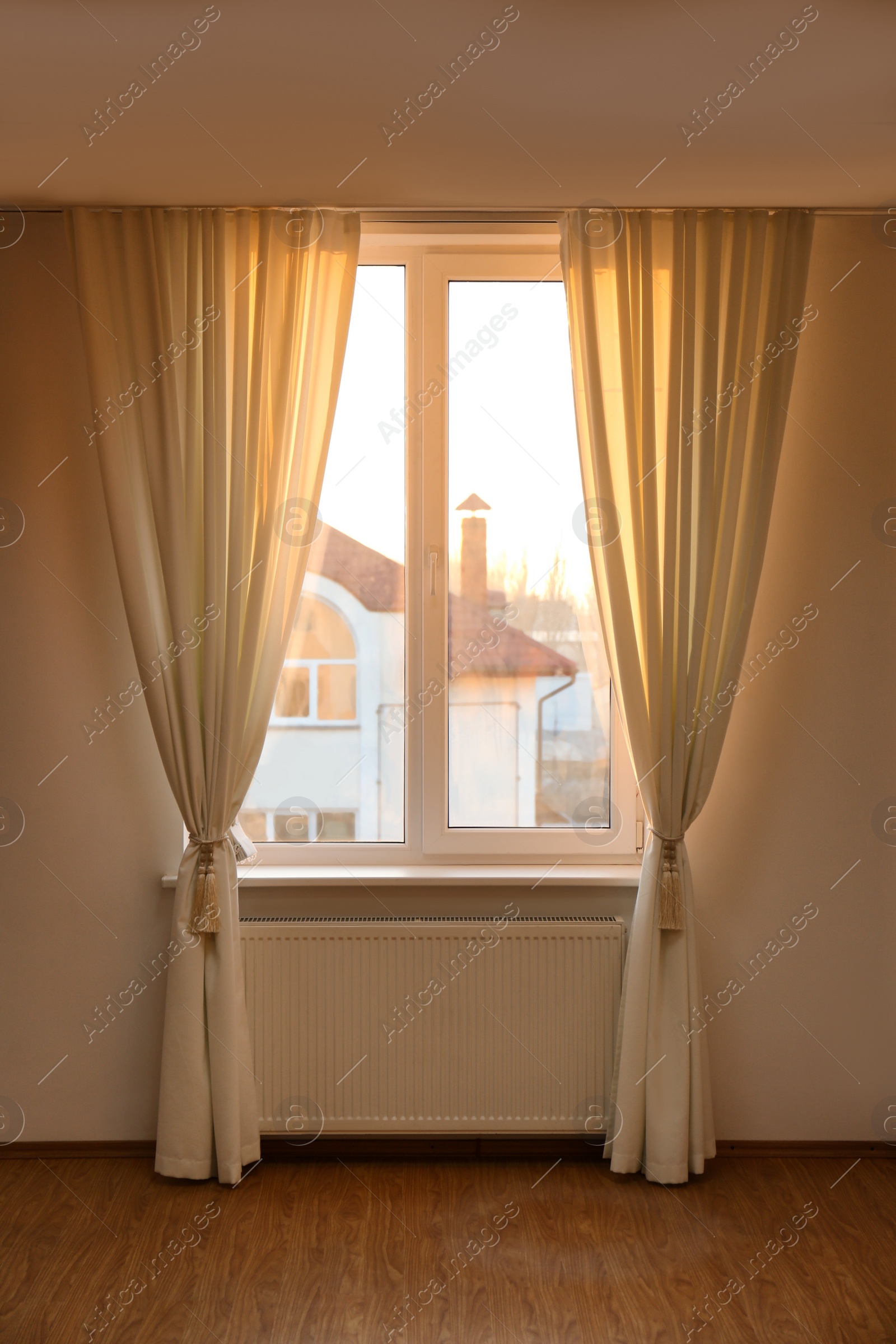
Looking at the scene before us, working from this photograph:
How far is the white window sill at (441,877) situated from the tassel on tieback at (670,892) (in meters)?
0.16

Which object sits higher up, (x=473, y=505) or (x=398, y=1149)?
(x=473, y=505)

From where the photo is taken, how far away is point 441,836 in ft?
9.83

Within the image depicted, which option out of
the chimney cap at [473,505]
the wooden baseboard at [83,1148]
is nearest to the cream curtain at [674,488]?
the chimney cap at [473,505]

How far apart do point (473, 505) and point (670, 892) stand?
1.34 metres

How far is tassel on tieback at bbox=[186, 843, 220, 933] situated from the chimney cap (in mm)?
1345

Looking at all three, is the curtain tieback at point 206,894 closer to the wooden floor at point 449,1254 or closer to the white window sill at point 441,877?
the white window sill at point 441,877

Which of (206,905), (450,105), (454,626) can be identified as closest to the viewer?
(450,105)

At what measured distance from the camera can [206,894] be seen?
2693 mm

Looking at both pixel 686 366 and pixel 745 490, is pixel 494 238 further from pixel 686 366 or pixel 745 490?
pixel 745 490

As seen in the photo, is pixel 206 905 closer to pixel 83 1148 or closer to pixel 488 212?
pixel 83 1148

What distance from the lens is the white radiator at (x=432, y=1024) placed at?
281cm

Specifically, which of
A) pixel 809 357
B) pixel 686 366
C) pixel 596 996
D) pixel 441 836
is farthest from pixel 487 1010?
pixel 809 357

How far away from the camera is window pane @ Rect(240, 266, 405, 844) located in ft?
9.87

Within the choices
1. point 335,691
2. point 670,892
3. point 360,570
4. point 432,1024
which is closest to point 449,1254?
point 432,1024
